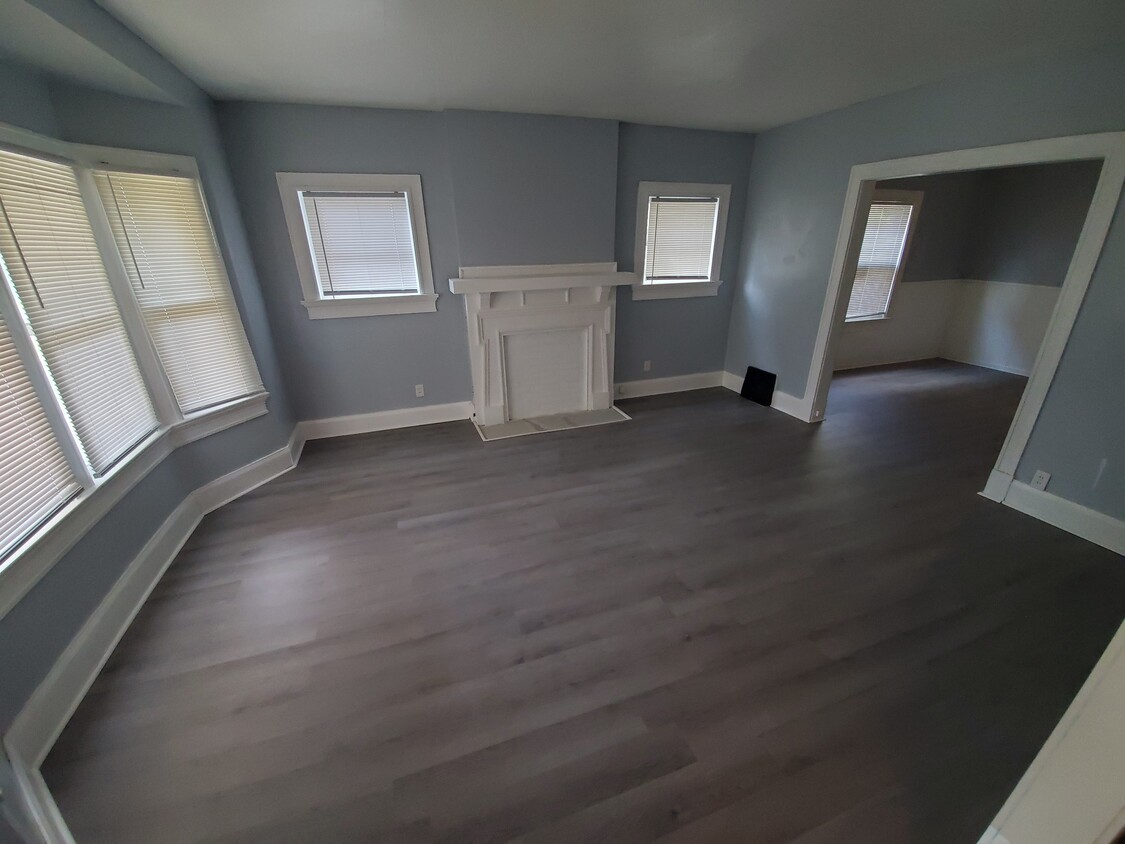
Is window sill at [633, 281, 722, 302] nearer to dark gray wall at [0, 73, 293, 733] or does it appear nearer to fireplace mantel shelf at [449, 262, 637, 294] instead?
fireplace mantel shelf at [449, 262, 637, 294]

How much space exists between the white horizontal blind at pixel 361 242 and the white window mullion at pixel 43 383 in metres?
1.84

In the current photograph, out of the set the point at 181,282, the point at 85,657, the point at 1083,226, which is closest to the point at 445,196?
the point at 181,282

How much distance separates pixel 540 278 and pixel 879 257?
4.43 metres

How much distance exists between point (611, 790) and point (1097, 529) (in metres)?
3.00

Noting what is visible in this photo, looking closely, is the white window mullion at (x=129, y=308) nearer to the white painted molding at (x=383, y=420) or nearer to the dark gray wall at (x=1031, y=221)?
the white painted molding at (x=383, y=420)

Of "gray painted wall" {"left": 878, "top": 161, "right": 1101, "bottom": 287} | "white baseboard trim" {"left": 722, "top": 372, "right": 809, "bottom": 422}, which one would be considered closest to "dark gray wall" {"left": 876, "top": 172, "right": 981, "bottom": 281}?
"gray painted wall" {"left": 878, "top": 161, "right": 1101, "bottom": 287}

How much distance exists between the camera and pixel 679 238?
429 cm

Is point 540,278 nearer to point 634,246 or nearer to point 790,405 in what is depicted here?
point 634,246

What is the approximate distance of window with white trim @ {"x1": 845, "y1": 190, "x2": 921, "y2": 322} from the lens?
515 centimetres

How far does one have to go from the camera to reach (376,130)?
10.5 ft

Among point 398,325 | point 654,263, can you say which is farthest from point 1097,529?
point 398,325

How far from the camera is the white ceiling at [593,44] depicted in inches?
72.9

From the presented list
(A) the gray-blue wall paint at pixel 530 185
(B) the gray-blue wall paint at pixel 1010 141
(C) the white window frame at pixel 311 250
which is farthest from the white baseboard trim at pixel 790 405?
(C) the white window frame at pixel 311 250

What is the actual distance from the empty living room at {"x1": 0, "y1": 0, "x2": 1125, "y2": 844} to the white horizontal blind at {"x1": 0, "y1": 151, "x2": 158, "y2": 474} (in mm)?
22
